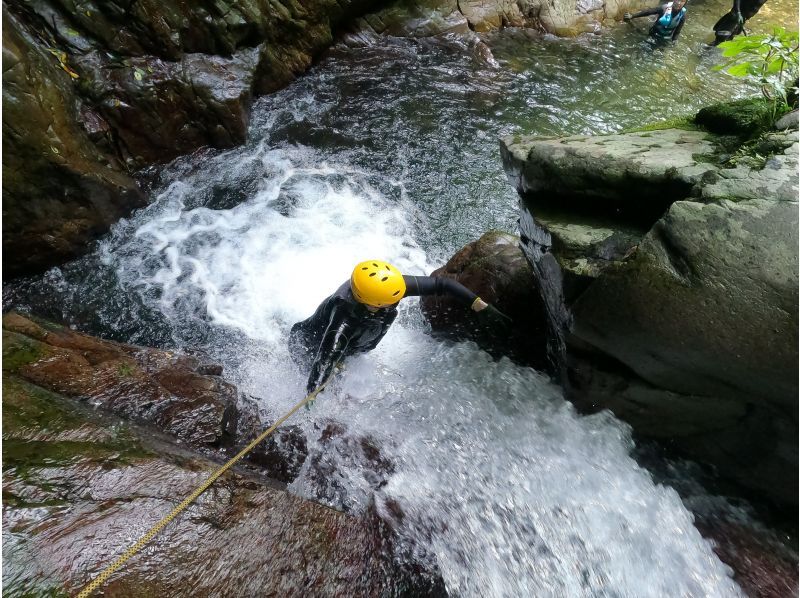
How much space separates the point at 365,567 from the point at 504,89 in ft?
28.7

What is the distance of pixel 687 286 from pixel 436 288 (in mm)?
2002

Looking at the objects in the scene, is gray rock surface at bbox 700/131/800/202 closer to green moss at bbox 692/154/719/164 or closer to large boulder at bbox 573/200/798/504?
large boulder at bbox 573/200/798/504

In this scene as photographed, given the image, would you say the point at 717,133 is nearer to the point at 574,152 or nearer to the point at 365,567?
the point at 574,152

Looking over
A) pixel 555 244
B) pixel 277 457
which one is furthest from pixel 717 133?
pixel 277 457

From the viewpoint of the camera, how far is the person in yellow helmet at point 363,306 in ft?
12.1

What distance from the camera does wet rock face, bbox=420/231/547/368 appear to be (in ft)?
14.6

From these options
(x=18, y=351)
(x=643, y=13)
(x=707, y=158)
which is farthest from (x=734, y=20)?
(x=18, y=351)

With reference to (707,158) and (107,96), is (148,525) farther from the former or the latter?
(107,96)

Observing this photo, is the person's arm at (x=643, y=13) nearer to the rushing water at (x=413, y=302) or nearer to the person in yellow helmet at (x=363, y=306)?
the rushing water at (x=413, y=302)

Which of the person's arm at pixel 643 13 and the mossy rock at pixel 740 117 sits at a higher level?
the mossy rock at pixel 740 117

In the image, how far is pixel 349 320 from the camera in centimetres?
395

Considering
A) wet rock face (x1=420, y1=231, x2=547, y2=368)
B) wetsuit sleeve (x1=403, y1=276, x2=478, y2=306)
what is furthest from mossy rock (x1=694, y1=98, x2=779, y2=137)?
wetsuit sleeve (x1=403, y1=276, x2=478, y2=306)

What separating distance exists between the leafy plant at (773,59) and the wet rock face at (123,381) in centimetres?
433

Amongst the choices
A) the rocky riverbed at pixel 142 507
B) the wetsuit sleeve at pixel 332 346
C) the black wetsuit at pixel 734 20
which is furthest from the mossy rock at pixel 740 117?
the black wetsuit at pixel 734 20
